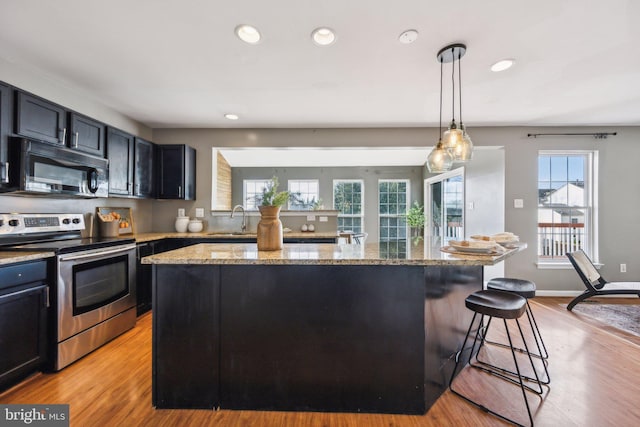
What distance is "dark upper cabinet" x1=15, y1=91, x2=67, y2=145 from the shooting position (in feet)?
6.72

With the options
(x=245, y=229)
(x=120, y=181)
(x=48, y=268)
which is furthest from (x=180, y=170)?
(x=48, y=268)

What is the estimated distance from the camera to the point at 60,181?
2.29m

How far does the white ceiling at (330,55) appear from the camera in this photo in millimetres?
1672

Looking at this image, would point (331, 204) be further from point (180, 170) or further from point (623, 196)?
point (623, 196)

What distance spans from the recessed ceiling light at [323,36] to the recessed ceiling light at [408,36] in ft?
1.52

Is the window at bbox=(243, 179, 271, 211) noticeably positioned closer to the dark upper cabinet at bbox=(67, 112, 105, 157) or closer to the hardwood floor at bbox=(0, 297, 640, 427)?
the dark upper cabinet at bbox=(67, 112, 105, 157)

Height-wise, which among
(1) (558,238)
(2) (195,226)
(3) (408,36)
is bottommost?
(1) (558,238)

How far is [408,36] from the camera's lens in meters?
1.88

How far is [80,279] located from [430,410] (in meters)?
2.62

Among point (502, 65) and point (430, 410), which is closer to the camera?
point (430, 410)

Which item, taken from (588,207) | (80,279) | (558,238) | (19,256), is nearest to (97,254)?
(80,279)

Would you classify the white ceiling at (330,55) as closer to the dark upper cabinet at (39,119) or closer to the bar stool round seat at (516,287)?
the dark upper cabinet at (39,119)

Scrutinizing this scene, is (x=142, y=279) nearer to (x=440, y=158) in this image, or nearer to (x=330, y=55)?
(x=330, y=55)

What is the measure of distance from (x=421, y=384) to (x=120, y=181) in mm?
3379
